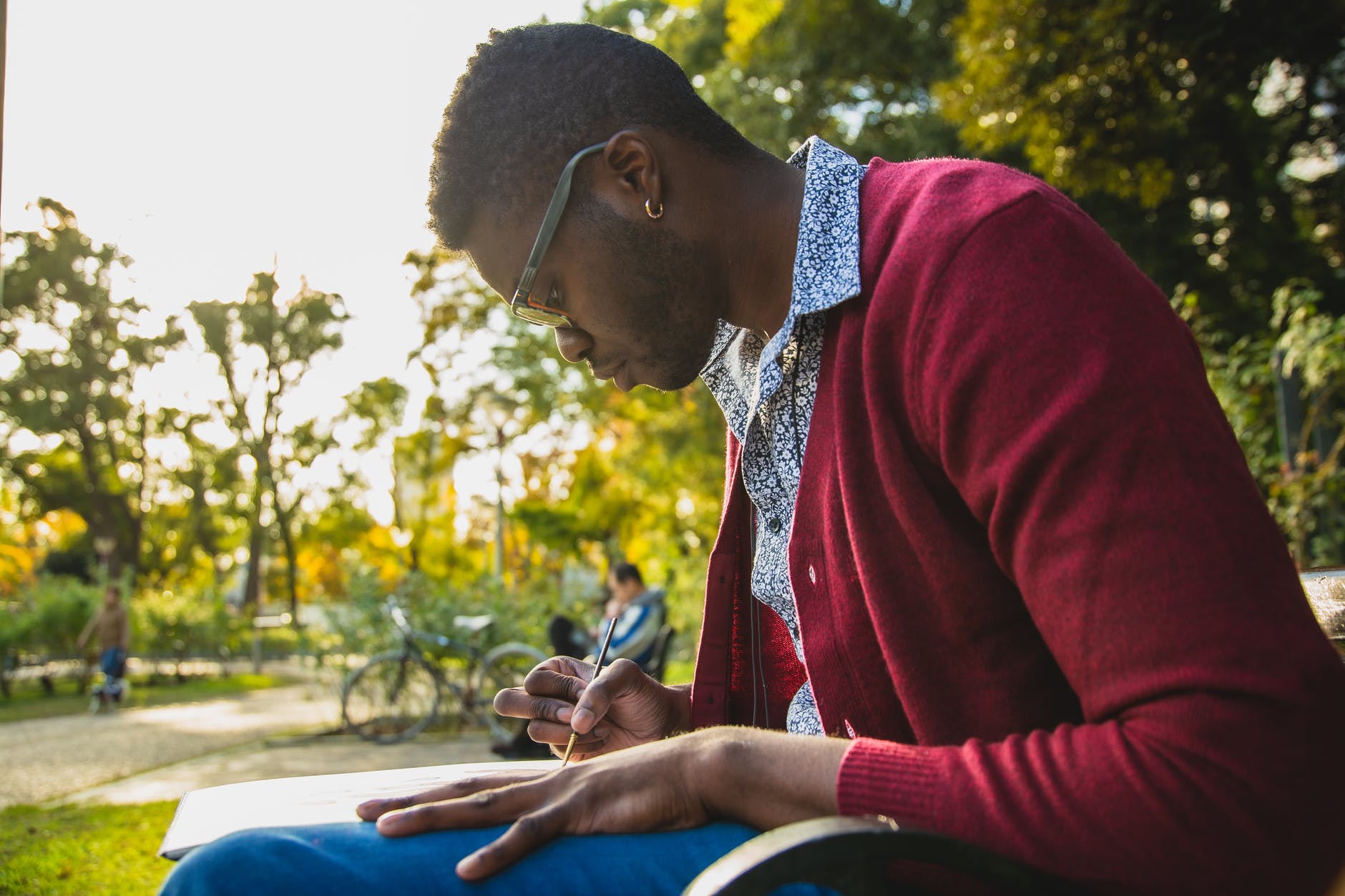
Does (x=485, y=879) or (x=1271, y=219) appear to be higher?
(x=1271, y=219)

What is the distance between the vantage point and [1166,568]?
95 centimetres

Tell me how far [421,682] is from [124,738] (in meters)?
3.43

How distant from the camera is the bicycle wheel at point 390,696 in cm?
917

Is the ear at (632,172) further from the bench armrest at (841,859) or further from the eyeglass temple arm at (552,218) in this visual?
the bench armrest at (841,859)

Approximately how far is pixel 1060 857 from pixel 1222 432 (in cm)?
46

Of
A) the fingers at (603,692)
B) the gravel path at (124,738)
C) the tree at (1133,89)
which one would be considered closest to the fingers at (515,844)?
the fingers at (603,692)

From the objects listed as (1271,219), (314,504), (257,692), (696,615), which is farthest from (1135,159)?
(314,504)

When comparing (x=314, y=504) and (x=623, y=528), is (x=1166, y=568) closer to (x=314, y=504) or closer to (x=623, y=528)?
(x=623, y=528)

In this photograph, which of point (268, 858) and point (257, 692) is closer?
point (268, 858)

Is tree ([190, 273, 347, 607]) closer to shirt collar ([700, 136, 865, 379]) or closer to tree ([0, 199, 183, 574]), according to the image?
tree ([0, 199, 183, 574])

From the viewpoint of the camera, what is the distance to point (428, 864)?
1.12 m

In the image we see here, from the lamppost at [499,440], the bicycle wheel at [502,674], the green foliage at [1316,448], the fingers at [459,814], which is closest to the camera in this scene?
the fingers at [459,814]

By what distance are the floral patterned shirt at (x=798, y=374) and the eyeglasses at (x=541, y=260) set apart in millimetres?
382

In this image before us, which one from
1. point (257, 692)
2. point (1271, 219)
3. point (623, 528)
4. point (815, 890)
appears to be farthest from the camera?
point (257, 692)
